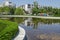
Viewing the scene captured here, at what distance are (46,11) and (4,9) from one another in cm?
1057

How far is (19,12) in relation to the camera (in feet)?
149

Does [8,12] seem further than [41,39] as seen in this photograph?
Yes

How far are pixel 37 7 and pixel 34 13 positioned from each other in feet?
5.88

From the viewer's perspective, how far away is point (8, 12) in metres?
44.7

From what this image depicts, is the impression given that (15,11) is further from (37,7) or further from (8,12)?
(37,7)

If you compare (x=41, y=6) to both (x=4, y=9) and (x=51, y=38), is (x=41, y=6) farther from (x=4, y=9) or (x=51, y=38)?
(x=51, y=38)

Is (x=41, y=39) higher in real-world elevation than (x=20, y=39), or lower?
lower

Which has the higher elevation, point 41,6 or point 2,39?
point 2,39

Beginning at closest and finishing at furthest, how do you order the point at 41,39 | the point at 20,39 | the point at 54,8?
the point at 20,39, the point at 41,39, the point at 54,8

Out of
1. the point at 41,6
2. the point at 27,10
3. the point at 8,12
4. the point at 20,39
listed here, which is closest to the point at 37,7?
the point at 41,6

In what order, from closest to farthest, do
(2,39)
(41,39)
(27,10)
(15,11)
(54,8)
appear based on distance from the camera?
(2,39) → (41,39) → (54,8) → (15,11) → (27,10)

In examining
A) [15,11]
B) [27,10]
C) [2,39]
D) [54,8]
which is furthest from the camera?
[27,10]

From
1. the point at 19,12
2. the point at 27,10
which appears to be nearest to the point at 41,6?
the point at 19,12

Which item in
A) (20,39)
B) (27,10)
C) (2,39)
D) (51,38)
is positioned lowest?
(27,10)
